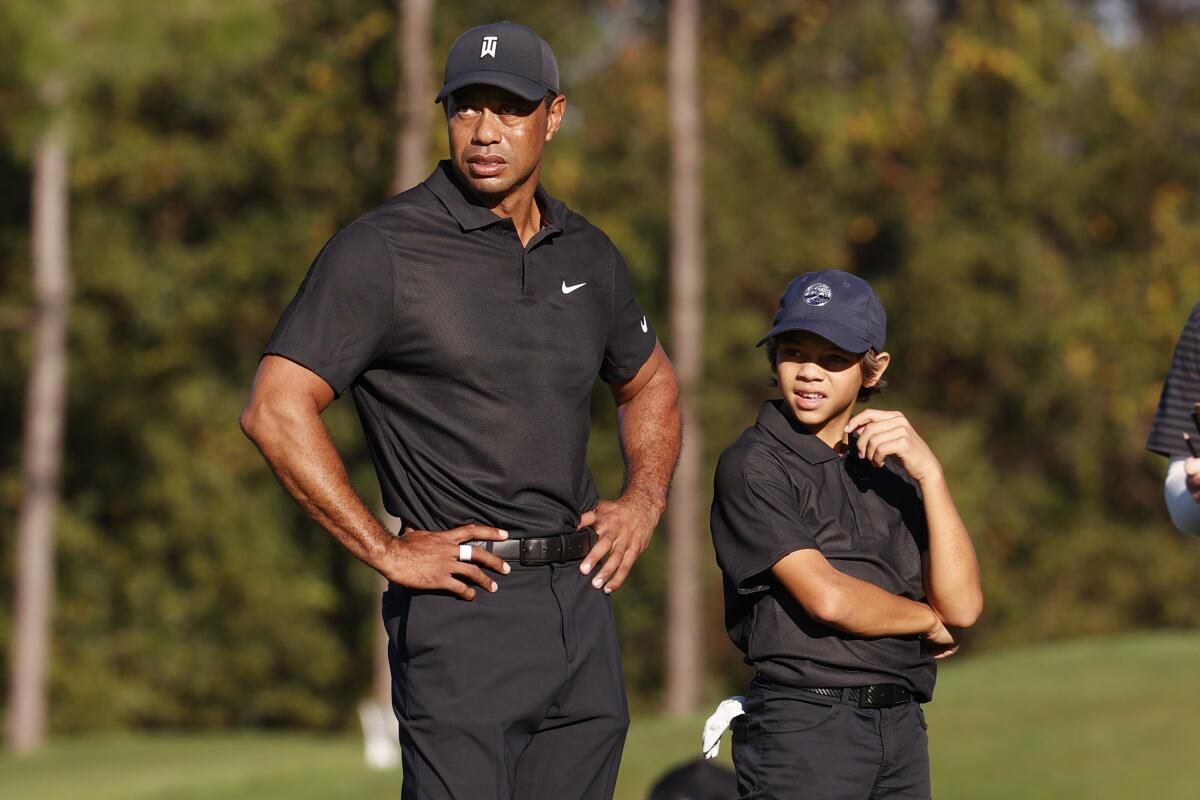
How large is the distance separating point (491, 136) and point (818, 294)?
0.86 metres

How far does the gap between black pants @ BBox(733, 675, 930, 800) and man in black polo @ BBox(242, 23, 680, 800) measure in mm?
361

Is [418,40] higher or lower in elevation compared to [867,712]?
higher

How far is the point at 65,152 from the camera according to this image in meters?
22.4

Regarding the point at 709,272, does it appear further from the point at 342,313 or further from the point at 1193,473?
the point at 342,313

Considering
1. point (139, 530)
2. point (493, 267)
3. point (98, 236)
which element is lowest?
point (139, 530)

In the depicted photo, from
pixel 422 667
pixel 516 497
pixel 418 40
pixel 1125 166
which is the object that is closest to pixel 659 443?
pixel 516 497

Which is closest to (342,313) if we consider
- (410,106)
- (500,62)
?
(500,62)

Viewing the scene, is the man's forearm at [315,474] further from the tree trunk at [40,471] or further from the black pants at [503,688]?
the tree trunk at [40,471]

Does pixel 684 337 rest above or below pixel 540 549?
above

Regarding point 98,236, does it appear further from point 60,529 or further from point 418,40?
point 418,40

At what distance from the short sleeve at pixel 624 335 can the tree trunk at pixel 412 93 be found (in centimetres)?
1153

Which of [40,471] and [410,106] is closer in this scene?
[410,106]

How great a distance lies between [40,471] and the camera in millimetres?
22438

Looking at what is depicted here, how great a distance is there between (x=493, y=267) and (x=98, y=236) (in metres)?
21.5
